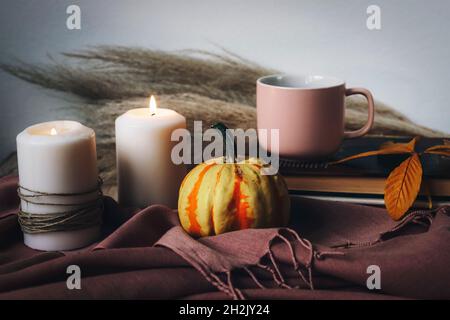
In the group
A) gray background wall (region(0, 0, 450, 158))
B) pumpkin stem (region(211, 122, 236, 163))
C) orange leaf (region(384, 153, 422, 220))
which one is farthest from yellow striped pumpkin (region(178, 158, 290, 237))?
gray background wall (region(0, 0, 450, 158))

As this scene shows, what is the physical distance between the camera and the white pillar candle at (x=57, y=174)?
70 cm

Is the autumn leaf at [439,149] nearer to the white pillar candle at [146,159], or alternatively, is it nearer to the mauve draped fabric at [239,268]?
the mauve draped fabric at [239,268]

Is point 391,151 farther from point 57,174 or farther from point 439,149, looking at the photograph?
point 57,174

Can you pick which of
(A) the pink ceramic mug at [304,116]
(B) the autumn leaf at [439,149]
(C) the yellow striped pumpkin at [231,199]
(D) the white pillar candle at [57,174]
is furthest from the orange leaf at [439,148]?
(D) the white pillar candle at [57,174]

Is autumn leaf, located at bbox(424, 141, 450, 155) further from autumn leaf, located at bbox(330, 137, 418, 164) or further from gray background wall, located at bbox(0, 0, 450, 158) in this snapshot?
gray background wall, located at bbox(0, 0, 450, 158)

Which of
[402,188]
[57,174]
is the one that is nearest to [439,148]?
[402,188]

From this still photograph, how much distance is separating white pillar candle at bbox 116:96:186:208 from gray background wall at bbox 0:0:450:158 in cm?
39

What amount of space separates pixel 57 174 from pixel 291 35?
565mm

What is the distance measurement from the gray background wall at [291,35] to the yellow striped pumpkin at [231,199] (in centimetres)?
→ 47

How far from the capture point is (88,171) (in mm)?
726

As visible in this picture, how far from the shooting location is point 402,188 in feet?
2.46

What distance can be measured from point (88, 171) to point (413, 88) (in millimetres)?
642

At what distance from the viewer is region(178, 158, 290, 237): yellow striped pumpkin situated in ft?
2.28
